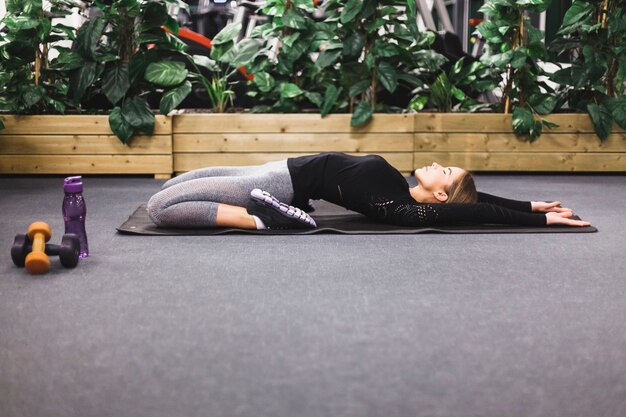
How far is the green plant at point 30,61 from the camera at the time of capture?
442 cm

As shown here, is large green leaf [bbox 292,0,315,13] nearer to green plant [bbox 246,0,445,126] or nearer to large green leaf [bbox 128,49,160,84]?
green plant [bbox 246,0,445,126]

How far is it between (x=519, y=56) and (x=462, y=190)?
1.87 metres

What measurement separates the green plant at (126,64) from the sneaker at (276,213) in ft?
5.73

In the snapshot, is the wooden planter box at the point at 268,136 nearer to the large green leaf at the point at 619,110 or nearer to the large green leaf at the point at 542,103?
the large green leaf at the point at 542,103

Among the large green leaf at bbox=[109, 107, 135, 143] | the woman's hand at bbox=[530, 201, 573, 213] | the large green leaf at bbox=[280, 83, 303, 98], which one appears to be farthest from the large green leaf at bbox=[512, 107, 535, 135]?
the large green leaf at bbox=[109, 107, 135, 143]

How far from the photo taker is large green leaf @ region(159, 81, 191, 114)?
456 centimetres

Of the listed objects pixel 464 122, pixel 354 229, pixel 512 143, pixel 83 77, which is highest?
pixel 83 77

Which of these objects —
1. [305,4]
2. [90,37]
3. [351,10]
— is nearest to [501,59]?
[351,10]

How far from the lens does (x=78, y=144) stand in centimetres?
462

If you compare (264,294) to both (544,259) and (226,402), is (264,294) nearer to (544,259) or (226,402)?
(226,402)

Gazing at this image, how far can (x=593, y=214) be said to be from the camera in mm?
3527

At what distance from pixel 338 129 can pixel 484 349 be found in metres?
3.03

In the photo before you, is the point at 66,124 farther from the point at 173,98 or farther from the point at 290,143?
the point at 290,143

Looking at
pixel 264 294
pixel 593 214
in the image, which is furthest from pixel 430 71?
pixel 264 294
